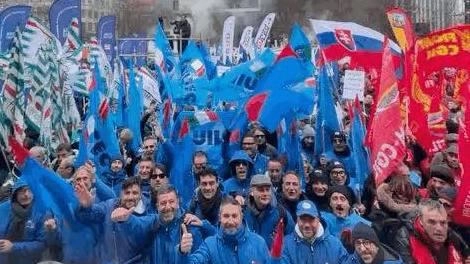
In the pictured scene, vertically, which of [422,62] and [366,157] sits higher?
[422,62]

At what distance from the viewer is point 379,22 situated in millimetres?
49312

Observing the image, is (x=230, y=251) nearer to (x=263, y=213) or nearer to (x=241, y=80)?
(x=263, y=213)

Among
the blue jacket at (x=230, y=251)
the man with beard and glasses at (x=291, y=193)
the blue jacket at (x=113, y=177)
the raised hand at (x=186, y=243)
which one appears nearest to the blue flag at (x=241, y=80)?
the blue jacket at (x=113, y=177)

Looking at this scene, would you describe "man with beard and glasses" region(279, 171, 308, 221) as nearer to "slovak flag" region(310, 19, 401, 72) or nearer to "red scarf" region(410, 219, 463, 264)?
"red scarf" region(410, 219, 463, 264)

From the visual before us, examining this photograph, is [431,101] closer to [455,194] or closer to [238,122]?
[238,122]

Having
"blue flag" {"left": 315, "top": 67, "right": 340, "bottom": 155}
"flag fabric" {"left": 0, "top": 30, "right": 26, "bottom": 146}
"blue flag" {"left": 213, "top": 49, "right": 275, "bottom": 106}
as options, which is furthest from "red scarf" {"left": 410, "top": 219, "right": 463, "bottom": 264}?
"blue flag" {"left": 213, "top": 49, "right": 275, "bottom": 106}

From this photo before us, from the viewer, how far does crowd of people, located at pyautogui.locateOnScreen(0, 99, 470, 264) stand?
487cm

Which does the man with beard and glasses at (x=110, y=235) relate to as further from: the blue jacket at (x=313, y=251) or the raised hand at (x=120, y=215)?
the blue jacket at (x=313, y=251)

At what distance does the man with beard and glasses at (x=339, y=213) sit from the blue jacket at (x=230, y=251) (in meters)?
0.80

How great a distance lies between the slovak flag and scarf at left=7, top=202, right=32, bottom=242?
5.36 metres

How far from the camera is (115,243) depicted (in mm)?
5484

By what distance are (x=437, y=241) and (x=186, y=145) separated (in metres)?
2.76

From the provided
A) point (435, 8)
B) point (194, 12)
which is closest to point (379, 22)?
point (194, 12)

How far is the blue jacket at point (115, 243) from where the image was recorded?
546 centimetres
